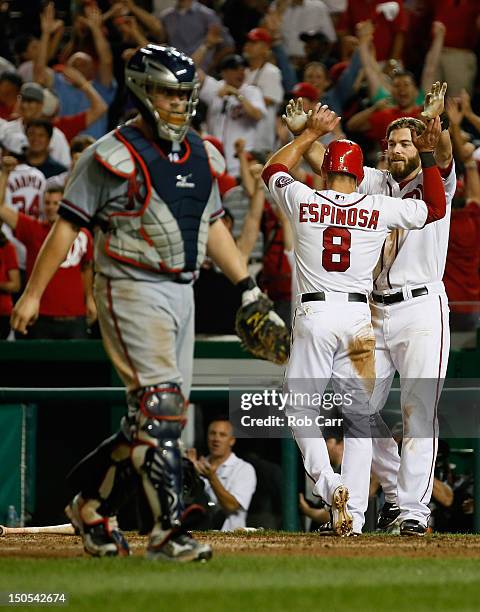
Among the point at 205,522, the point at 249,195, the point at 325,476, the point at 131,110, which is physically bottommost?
the point at 205,522

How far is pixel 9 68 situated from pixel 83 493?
29.7ft

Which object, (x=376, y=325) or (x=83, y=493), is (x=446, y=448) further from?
(x=83, y=493)

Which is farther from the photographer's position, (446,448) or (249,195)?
(249,195)

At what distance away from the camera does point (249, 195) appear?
1132 centimetres

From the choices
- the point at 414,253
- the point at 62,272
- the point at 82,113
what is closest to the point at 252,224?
the point at 62,272

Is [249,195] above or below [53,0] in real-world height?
below

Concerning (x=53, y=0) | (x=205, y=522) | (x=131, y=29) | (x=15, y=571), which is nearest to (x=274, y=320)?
(x=15, y=571)

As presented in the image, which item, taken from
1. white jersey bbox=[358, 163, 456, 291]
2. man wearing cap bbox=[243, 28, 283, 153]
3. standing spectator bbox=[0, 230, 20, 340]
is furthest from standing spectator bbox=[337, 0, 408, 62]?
white jersey bbox=[358, 163, 456, 291]

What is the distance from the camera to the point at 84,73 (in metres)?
14.1

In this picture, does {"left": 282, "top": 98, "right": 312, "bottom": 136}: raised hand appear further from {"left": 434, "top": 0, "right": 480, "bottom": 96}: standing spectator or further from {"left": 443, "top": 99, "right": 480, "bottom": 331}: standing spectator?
{"left": 434, "top": 0, "right": 480, "bottom": 96}: standing spectator

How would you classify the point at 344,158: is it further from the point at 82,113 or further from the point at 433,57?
the point at 433,57

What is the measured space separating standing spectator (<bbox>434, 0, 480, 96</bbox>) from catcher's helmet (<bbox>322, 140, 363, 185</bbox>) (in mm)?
7771

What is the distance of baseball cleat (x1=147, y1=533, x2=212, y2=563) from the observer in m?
5.38

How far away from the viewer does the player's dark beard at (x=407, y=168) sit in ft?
24.2
